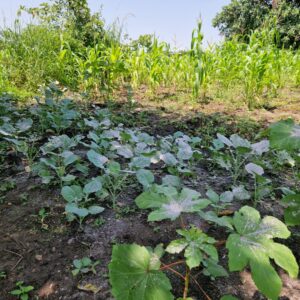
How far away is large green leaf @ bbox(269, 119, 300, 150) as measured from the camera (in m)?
1.05

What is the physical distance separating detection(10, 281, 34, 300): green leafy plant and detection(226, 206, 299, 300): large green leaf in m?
0.82

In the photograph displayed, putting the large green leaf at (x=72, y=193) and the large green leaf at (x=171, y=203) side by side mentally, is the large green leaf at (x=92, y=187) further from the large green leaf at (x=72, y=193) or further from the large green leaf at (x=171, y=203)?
the large green leaf at (x=171, y=203)

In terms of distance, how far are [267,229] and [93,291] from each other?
0.72 meters

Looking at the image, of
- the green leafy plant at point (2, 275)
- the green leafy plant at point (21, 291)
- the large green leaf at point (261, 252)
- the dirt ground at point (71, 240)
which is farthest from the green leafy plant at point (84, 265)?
the large green leaf at point (261, 252)

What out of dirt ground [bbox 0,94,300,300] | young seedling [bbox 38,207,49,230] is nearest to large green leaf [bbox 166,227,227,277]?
dirt ground [bbox 0,94,300,300]

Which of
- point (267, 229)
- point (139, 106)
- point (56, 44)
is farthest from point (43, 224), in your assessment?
point (56, 44)

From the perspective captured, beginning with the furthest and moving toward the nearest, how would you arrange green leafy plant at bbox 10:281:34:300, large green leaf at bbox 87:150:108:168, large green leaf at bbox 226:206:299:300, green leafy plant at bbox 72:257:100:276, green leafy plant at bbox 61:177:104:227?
large green leaf at bbox 87:150:108:168, green leafy plant at bbox 61:177:104:227, green leafy plant at bbox 72:257:100:276, green leafy plant at bbox 10:281:34:300, large green leaf at bbox 226:206:299:300

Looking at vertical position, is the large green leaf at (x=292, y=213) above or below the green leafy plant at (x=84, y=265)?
above

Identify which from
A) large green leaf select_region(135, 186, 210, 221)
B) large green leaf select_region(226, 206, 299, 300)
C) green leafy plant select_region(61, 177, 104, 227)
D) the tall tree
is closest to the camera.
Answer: large green leaf select_region(226, 206, 299, 300)

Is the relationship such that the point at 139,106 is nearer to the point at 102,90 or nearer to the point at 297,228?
the point at 102,90

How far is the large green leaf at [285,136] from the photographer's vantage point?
1.05m

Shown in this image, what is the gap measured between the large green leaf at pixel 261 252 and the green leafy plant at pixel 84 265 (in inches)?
26.6

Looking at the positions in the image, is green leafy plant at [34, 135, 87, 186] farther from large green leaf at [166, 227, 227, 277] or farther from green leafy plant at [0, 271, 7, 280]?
large green leaf at [166, 227, 227, 277]

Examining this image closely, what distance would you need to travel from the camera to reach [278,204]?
176 centimetres
